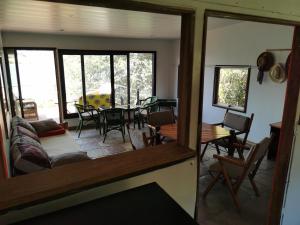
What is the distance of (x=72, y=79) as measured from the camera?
5.87m

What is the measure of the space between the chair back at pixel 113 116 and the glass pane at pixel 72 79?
1576 millimetres

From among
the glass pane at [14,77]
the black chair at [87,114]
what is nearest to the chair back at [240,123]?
the black chair at [87,114]

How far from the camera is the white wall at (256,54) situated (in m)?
4.02

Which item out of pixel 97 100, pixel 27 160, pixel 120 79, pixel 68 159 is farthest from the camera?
pixel 120 79

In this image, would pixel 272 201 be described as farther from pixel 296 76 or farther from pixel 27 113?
pixel 27 113

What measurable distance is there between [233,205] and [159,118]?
190cm

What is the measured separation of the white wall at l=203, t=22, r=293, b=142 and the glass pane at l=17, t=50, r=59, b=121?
4.24 m

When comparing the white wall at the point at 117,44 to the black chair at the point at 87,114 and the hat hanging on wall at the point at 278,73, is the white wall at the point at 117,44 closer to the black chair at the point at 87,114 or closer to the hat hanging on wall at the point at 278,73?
the black chair at the point at 87,114

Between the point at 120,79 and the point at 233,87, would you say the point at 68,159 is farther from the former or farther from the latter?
the point at 120,79

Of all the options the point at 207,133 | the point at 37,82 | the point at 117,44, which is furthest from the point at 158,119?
the point at 37,82

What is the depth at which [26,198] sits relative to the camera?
945 millimetres

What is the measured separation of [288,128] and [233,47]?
11.0 feet

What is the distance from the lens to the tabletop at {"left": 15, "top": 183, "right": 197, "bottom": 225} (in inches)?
34.9

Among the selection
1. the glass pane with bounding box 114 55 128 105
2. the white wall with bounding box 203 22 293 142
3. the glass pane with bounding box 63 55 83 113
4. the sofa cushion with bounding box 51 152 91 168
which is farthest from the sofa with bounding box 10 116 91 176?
the white wall with bounding box 203 22 293 142
